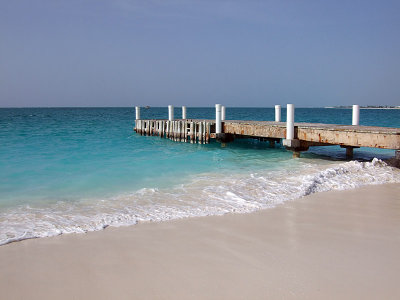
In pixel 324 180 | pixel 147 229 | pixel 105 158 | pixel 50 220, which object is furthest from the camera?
pixel 105 158

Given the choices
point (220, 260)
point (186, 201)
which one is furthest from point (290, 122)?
point (220, 260)

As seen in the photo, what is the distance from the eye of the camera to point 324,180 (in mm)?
8852

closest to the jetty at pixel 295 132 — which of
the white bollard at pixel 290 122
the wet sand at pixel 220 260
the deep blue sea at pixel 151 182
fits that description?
the white bollard at pixel 290 122

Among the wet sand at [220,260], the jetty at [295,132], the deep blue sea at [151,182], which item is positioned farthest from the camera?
the jetty at [295,132]

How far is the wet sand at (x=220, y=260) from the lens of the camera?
3553 mm

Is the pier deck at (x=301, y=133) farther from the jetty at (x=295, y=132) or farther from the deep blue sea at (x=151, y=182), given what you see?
the deep blue sea at (x=151, y=182)

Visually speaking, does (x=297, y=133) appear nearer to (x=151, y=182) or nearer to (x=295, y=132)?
(x=295, y=132)

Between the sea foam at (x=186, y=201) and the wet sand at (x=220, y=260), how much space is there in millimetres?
408

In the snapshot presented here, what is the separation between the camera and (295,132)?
12.7 meters

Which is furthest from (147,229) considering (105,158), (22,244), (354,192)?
(105,158)

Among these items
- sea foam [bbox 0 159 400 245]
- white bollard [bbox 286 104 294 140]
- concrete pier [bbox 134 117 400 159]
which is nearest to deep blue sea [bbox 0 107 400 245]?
sea foam [bbox 0 159 400 245]

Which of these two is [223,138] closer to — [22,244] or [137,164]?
[137,164]

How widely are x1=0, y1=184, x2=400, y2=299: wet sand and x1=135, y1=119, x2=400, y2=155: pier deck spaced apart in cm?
446

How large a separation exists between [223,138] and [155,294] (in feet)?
44.1
